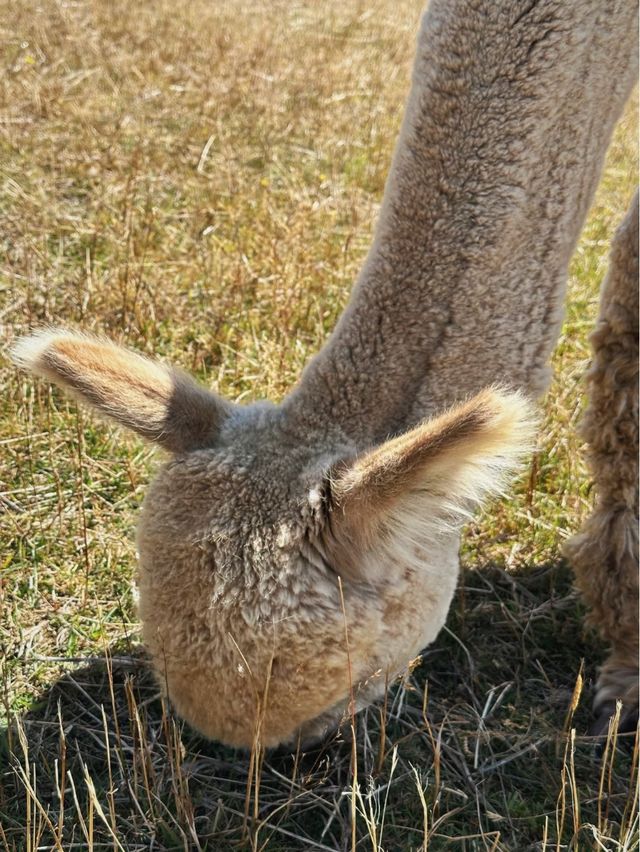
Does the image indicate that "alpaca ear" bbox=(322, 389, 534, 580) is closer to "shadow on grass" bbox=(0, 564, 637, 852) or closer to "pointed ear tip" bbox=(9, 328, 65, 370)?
"shadow on grass" bbox=(0, 564, 637, 852)

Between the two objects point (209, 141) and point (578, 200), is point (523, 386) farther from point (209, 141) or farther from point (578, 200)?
point (209, 141)

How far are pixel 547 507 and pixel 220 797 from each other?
8.09 feet

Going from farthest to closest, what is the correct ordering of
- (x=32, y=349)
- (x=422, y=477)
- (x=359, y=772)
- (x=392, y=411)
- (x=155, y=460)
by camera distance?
(x=359, y=772)
(x=155, y=460)
(x=392, y=411)
(x=32, y=349)
(x=422, y=477)

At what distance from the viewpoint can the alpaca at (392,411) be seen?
8.18 feet

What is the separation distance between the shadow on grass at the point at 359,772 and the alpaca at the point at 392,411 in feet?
1.31

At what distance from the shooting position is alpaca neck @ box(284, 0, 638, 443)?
298 cm

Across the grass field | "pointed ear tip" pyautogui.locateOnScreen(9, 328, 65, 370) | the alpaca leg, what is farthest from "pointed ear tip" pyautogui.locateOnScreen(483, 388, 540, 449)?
the alpaca leg

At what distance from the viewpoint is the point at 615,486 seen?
3.77 m

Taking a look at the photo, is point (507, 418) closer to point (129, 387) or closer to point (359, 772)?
point (129, 387)

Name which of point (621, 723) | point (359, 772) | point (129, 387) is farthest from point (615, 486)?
point (129, 387)

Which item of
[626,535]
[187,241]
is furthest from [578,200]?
[187,241]

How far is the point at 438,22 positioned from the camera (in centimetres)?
323

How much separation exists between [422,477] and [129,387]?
1.00 m

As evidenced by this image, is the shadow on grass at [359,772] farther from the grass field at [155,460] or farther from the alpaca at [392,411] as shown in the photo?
the alpaca at [392,411]
